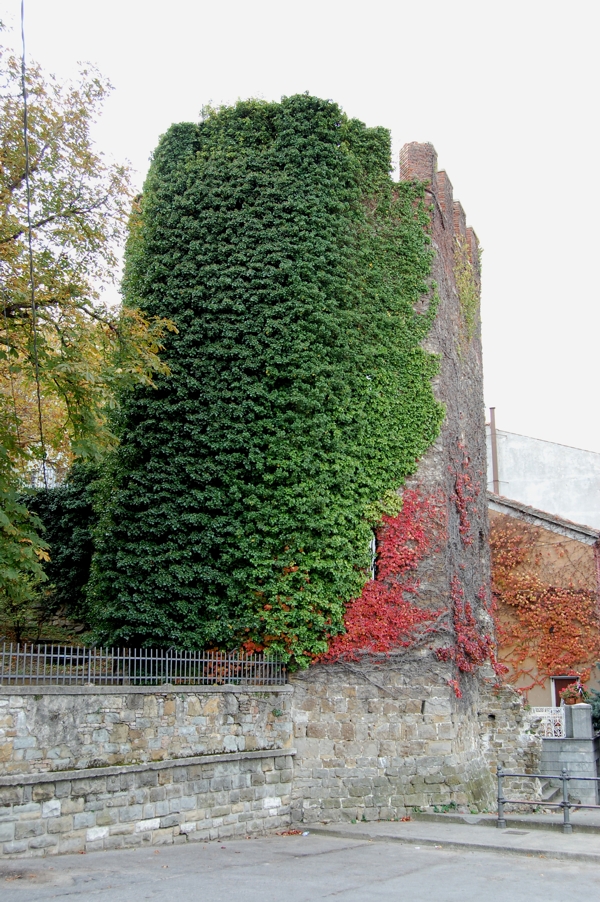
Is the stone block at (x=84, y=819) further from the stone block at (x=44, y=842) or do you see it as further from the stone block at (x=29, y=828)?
the stone block at (x=29, y=828)

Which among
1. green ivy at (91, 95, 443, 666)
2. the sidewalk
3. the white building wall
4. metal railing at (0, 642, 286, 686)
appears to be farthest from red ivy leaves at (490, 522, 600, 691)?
metal railing at (0, 642, 286, 686)

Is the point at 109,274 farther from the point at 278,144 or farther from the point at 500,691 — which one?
the point at 500,691

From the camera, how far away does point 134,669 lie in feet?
39.0

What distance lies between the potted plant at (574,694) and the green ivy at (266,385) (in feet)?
28.9

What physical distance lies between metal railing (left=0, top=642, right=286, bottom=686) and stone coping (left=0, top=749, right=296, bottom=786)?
3.23 feet

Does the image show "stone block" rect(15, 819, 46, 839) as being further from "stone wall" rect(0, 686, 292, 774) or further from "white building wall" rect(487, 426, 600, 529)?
"white building wall" rect(487, 426, 600, 529)

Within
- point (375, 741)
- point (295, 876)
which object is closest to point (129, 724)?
point (295, 876)

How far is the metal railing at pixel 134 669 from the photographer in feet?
33.9

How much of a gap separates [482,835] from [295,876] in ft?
12.8

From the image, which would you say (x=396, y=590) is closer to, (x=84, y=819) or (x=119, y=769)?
(x=119, y=769)

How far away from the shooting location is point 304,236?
15719 mm

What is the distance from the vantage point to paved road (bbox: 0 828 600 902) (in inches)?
338

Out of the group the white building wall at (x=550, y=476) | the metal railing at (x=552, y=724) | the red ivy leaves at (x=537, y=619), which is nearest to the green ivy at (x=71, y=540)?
the metal railing at (x=552, y=724)

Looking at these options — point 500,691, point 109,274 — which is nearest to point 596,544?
point 500,691
